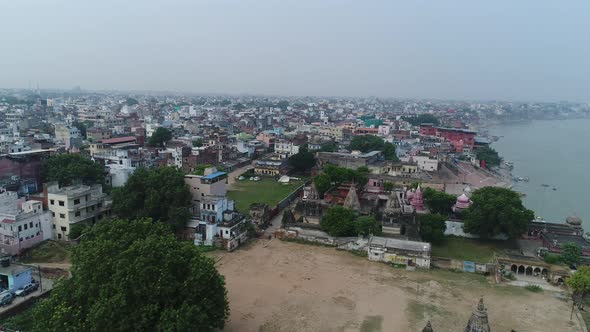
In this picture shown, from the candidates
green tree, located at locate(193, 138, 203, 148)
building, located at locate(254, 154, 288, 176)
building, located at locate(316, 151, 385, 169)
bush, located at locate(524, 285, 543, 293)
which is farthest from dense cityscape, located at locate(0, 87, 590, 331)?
green tree, located at locate(193, 138, 203, 148)

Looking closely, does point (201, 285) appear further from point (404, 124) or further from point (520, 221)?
point (404, 124)

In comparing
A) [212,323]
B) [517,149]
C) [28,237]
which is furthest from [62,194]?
[517,149]

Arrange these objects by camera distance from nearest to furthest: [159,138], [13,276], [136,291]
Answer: [136,291]
[13,276]
[159,138]

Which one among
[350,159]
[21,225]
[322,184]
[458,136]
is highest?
[458,136]

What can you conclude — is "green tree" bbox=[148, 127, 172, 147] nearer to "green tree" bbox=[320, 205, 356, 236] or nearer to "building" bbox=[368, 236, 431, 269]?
"green tree" bbox=[320, 205, 356, 236]

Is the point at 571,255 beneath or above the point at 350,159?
beneath

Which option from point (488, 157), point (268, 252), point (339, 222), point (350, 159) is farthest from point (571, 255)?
Answer: point (488, 157)

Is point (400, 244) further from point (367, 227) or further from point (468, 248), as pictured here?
point (468, 248)
